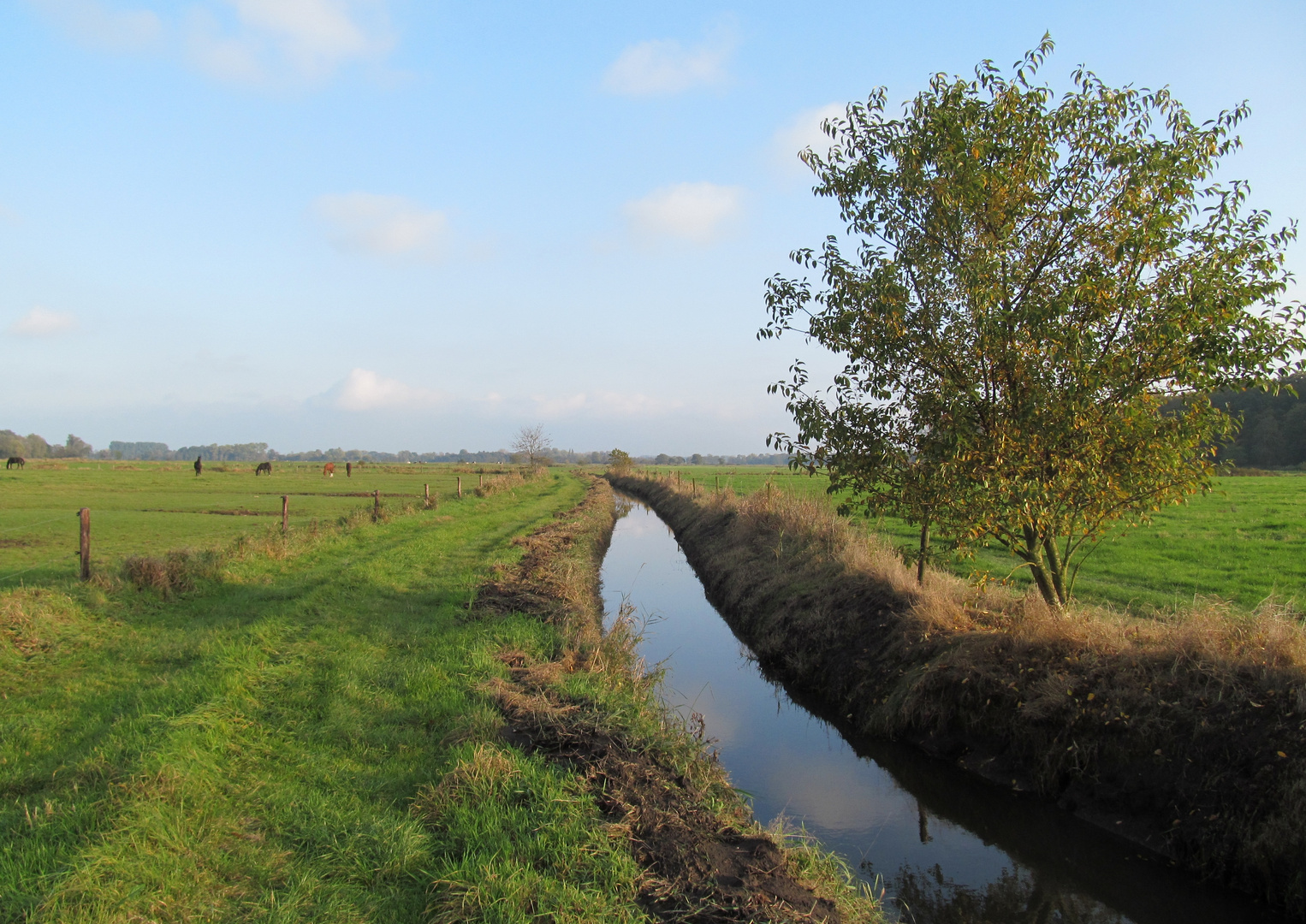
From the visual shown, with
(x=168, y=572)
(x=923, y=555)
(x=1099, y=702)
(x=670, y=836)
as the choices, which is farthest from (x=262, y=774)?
(x=168, y=572)

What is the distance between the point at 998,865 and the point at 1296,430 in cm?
8050

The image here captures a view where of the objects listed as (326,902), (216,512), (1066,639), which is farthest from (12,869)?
(216,512)

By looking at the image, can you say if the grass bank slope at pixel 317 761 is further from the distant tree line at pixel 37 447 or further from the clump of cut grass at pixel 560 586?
the distant tree line at pixel 37 447

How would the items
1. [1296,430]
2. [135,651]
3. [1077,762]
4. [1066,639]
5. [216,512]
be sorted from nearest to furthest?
[1077,762] → [1066,639] → [135,651] → [216,512] → [1296,430]

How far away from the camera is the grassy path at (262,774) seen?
428 centimetres

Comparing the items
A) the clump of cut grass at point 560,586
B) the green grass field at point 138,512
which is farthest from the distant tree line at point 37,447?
the clump of cut grass at point 560,586

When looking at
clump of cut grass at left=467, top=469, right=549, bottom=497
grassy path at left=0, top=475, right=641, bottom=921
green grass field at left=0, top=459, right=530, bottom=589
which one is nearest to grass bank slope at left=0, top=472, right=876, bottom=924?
grassy path at left=0, top=475, right=641, bottom=921

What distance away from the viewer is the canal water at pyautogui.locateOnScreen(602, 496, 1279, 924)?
19.7 feet

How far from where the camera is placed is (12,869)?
4.26m

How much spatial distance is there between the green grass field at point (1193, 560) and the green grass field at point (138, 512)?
55.2 ft

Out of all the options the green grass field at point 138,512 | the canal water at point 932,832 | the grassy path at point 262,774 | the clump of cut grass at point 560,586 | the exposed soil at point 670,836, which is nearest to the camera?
the grassy path at point 262,774

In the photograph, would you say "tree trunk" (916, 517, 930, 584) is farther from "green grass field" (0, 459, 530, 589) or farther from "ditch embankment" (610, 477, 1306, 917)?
"green grass field" (0, 459, 530, 589)

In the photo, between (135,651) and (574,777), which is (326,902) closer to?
(574,777)

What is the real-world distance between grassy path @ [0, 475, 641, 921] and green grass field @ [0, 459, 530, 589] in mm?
5316
